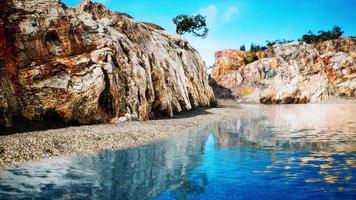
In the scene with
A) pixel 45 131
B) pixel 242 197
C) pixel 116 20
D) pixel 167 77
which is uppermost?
pixel 116 20

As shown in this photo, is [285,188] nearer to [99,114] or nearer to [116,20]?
[99,114]

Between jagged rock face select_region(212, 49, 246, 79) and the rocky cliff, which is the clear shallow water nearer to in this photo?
the rocky cliff

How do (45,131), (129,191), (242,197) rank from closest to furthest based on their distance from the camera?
(242,197) < (129,191) < (45,131)

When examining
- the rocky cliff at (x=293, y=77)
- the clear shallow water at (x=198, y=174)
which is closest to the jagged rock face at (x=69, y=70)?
the clear shallow water at (x=198, y=174)

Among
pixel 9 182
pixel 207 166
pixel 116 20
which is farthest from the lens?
pixel 116 20

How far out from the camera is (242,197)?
12.4 meters

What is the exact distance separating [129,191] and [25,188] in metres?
4.25

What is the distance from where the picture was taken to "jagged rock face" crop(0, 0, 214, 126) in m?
28.4

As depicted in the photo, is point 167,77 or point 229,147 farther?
point 167,77

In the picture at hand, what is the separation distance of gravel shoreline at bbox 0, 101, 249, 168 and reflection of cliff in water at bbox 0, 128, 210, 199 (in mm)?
1687

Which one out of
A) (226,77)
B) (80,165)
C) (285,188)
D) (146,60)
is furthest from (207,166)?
(226,77)

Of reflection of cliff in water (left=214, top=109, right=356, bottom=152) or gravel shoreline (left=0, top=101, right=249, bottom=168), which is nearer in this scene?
gravel shoreline (left=0, top=101, right=249, bottom=168)

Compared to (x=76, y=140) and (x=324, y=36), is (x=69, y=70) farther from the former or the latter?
(x=324, y=36)

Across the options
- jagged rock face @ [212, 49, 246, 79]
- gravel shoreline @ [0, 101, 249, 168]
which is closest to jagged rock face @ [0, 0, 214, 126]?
gravel shoreline @ [0, 101, 249, 168]
